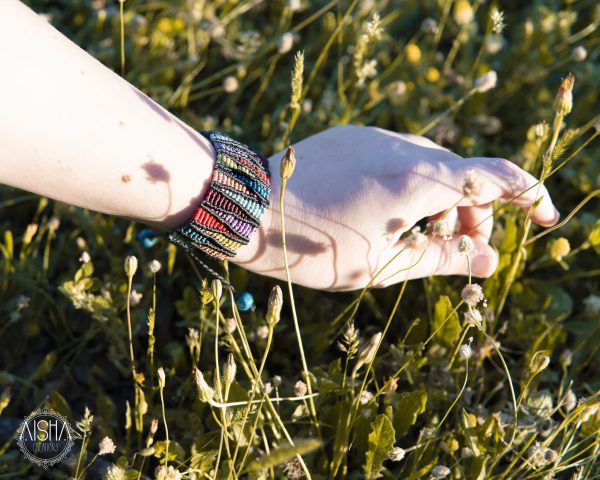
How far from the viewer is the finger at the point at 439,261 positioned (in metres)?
1.13

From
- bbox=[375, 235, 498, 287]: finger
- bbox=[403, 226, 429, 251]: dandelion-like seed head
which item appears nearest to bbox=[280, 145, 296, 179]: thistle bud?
bbox=[403, 226, 429, 251]: dandelion-like seed head

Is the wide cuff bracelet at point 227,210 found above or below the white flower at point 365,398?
above

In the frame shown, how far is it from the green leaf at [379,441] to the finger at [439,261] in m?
0.25

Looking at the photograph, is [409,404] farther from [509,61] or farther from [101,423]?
[509,61]

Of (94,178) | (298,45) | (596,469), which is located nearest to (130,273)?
(94,178)

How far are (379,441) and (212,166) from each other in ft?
1.57

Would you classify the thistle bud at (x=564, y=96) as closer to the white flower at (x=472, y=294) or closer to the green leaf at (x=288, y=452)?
the white flower at (x=472, y=294)

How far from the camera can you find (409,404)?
41.2 inches

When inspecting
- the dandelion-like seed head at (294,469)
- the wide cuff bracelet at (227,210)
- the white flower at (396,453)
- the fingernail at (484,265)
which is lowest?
the dandelion-like seed head at (294,469)

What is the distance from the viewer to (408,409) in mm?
1046

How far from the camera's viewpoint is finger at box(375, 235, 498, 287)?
1.13 m

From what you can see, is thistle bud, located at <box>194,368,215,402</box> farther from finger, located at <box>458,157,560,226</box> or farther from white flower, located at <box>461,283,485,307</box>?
finger, located at <box>458,157,560,226</box>

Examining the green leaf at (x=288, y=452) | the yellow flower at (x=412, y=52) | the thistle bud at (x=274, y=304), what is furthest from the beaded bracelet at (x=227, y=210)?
the yellow flower at (x=412, y=52)

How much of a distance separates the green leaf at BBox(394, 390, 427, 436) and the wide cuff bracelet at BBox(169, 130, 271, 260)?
1.12ft
